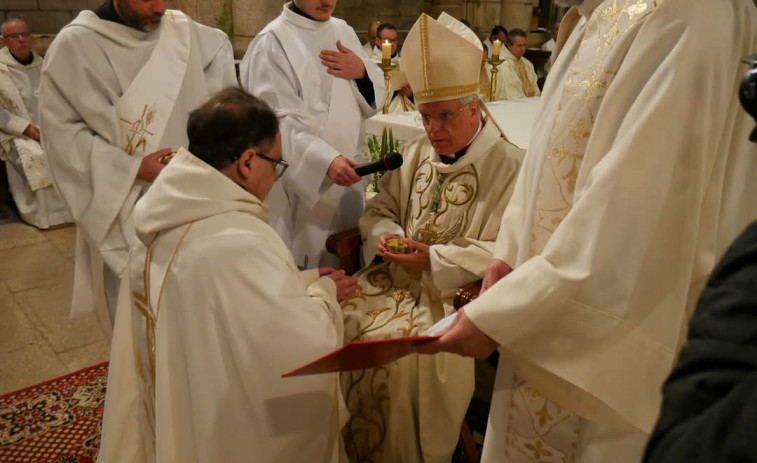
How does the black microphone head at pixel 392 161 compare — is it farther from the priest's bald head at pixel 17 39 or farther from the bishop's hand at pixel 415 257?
the priest's bald head at pixel 17 39

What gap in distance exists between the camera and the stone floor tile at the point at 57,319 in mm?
3780

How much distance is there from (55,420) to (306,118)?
1.90 meters

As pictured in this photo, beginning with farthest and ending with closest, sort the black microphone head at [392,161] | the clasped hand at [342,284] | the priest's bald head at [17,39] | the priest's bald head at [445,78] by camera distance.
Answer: the priest's bald head at [17,39] → the black microphone head at [392,161] → the priest's bald head at [445,78] → the clasped hand at [342,284]

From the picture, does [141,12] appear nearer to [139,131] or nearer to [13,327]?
[139,131]

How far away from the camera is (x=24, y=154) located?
19.6 ft

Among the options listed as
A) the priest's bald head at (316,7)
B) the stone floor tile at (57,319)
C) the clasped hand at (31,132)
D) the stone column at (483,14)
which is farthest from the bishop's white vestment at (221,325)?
the stone column at (483,14)

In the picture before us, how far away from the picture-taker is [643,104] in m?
1.18

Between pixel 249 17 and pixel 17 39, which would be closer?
pixel 249 17

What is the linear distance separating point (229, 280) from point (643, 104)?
42.3 inches

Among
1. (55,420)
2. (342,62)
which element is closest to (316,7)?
(342,62)

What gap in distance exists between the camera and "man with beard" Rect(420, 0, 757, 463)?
1.14 meters

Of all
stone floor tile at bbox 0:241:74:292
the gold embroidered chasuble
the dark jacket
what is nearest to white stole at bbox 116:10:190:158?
the gold embroidered chasuble

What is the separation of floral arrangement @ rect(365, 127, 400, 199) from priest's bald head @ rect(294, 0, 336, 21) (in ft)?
2.73

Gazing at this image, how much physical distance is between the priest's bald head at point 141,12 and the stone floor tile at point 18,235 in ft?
11.9
